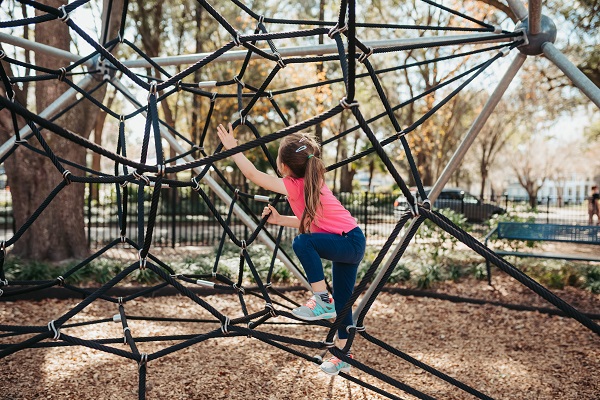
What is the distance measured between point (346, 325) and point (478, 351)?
5.81 ft

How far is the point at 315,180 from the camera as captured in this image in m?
2.70

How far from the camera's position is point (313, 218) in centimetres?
275

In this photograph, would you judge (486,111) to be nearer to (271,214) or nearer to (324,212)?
(324,212)

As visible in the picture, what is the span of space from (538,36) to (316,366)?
2.58 meters

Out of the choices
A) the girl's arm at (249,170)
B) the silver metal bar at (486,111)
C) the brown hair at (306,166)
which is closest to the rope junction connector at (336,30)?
the brown hair at (306,166)

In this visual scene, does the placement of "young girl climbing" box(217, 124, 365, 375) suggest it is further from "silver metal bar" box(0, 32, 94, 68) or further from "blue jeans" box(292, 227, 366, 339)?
"silver metal bar" box(0, 32, 94, 68)

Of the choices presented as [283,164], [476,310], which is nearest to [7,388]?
[283,164]

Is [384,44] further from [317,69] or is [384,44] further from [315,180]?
[317,69]

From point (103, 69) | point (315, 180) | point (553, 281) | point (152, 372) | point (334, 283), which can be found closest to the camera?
point (315, 180)

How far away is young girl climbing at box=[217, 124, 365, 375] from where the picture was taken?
2703 millimetres

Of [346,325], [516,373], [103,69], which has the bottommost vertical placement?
[516,373]

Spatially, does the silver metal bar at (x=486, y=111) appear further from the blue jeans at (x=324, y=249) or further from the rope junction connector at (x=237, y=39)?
the rope junction connector at (x=237, y=39)

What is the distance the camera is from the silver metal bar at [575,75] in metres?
2.59

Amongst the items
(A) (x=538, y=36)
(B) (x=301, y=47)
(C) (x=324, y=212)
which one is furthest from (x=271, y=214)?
(A) (x=538, y=36)
